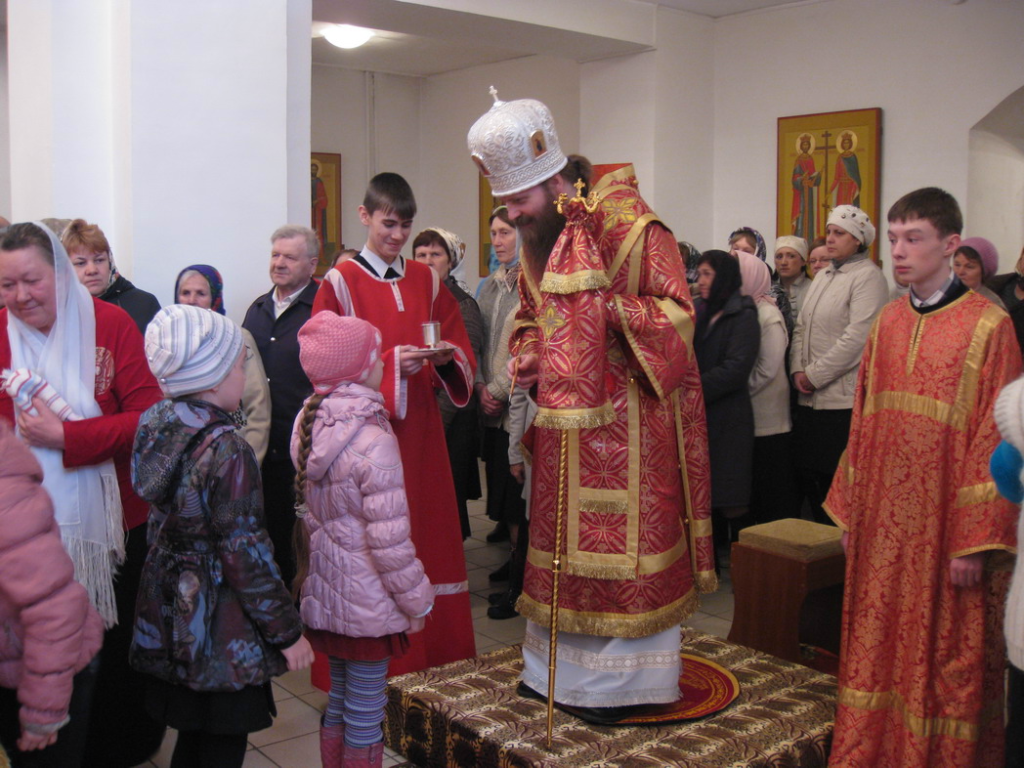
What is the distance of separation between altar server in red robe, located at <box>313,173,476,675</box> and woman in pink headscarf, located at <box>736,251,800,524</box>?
200cm

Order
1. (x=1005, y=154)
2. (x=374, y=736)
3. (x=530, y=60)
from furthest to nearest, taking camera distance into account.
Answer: (x=530, y=60) → (x=1005, y=154) → (x=374, y=736)

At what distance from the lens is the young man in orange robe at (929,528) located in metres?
2.80

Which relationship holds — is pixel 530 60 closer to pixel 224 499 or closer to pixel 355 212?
pixel 355 212

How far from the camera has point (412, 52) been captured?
33.4 ft

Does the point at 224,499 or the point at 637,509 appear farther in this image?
the point at 637,509

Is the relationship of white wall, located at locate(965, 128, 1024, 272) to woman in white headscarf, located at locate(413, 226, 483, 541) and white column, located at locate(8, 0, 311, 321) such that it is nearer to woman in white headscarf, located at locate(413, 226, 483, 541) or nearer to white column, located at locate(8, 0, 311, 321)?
woman in white headscarf, located at locate(413, 226, 483, 541)

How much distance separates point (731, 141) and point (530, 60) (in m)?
2.72

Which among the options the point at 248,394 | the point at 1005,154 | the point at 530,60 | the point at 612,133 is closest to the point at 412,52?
the point at 530,60

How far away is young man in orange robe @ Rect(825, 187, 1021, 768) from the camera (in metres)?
2.80

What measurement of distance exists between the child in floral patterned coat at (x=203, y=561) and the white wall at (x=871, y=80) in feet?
19.5

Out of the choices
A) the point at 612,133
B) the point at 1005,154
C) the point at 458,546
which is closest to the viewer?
the point at 458,546

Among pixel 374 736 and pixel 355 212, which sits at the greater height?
pixel 355 212

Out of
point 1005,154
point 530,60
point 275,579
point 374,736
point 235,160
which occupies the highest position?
point 530,60

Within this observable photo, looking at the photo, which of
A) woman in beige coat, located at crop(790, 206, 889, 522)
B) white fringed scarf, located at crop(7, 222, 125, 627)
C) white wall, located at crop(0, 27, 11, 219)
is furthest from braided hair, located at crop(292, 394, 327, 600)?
white wall, located at crop(0, 27, 11, 219)
